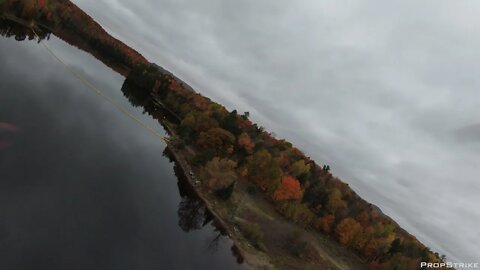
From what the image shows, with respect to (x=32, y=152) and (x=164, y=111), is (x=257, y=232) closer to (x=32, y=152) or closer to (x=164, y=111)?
(x=32, y=152)

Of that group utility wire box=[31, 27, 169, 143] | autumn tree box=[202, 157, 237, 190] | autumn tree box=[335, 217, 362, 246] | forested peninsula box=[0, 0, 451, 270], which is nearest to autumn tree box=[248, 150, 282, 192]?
forested peninsula box=[0, 0, 451, 270]

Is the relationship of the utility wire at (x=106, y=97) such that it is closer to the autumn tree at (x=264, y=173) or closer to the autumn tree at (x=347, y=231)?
the autumn tree at (x=264, y=173)

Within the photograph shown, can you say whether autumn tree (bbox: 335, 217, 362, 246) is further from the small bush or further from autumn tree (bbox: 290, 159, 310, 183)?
the small bush

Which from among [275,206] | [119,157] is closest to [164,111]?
[275,206]

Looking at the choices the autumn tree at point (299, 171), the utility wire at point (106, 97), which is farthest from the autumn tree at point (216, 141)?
the autumn tree at point (299, 171)

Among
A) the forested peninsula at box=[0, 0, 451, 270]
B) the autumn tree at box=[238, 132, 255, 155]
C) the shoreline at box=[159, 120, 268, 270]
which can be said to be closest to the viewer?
the shoreline at box=[159, 120, 268, 270]
